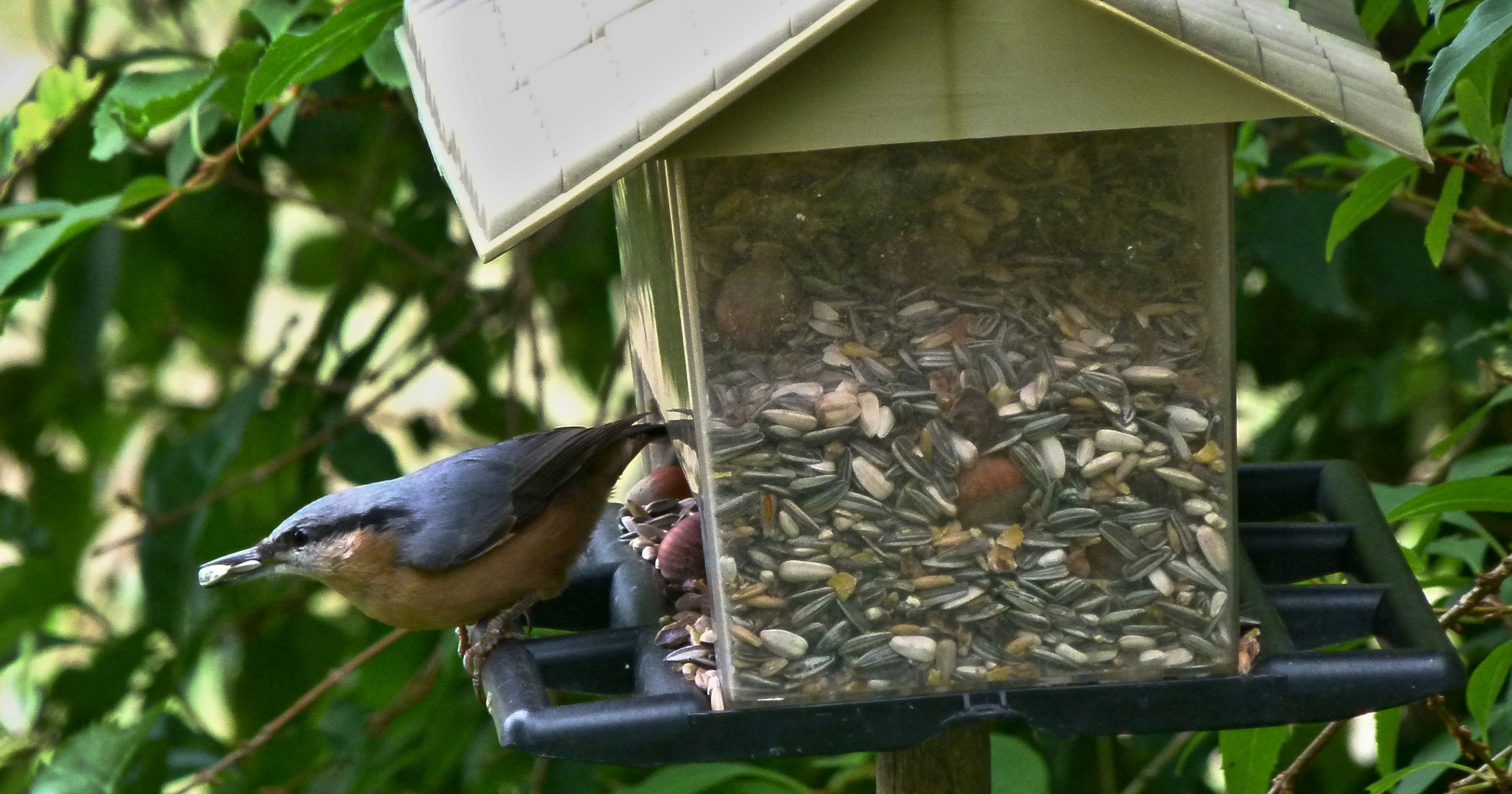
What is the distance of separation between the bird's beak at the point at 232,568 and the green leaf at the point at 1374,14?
1.96m

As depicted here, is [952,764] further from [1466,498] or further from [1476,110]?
[1476,110]

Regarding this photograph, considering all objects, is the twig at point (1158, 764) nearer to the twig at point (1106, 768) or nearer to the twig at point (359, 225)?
the twig at point (1106, 768)

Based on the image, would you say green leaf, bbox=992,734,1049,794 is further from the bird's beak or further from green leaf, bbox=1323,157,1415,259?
the bird's beak

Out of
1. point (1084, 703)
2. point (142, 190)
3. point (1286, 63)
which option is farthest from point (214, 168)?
point (1286, 63)

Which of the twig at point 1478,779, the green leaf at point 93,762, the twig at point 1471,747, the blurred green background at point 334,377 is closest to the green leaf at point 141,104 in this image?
the blurred green background at point 334,377

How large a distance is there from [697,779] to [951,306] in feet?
3.70

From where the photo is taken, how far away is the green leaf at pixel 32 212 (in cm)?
267

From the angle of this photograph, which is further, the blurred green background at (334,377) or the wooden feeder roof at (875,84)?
the blurred green background at (334,377)

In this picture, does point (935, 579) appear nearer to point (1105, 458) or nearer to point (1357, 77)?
point (1105, 458)

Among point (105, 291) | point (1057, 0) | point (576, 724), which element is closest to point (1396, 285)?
point (1057, 0)

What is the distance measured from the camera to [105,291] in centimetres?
380

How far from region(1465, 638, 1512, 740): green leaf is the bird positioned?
4.47ft

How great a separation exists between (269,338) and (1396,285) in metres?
5.91

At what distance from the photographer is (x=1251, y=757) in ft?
7.51
